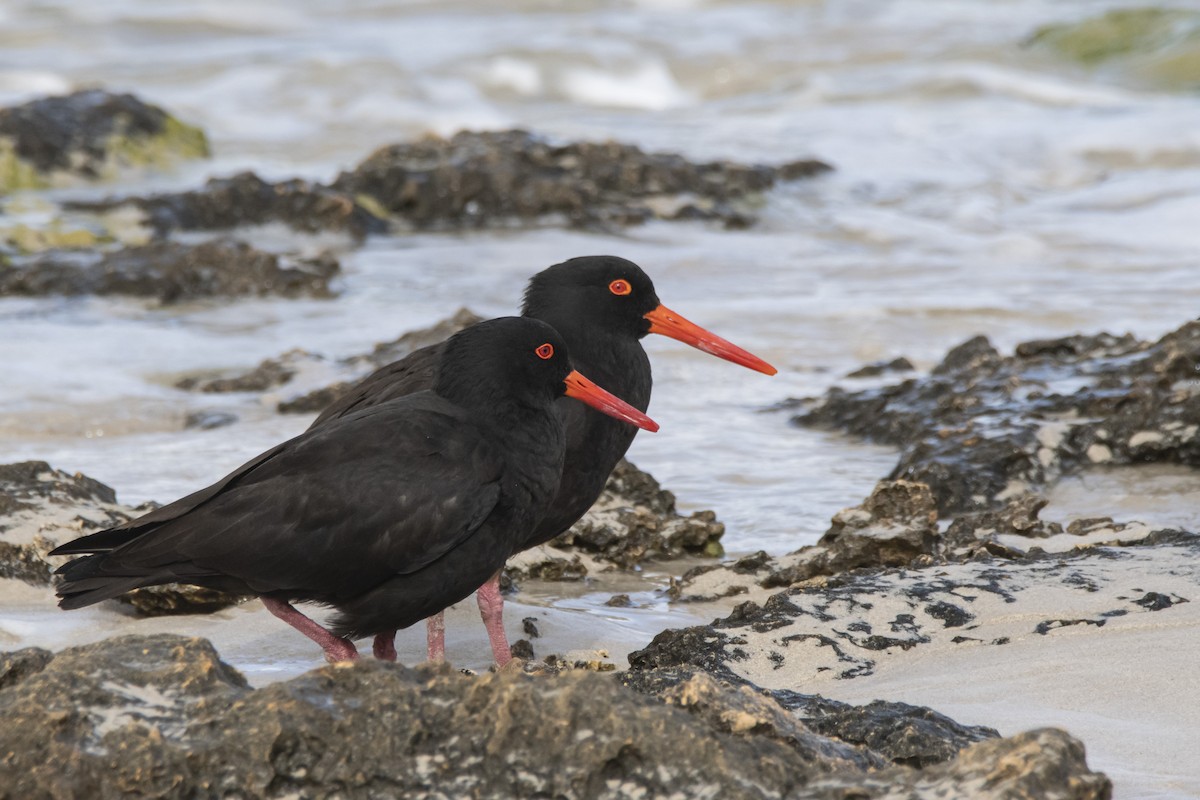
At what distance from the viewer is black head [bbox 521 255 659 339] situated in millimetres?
4723

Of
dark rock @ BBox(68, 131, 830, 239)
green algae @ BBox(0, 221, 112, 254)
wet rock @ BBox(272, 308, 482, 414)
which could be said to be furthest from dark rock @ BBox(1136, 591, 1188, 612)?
green algae @ BBox(0, 221, 112, 254)

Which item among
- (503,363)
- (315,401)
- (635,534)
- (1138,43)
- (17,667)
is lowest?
(635,534)

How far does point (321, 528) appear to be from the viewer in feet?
11.4

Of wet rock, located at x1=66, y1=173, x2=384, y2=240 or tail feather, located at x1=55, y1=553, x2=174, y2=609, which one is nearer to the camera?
tail feather, located at x1=55, y1=553, x2=174, y2=609

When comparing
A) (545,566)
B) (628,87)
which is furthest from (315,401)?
(628,87)

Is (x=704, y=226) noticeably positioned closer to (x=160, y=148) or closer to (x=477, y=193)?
(x=477, y=193)

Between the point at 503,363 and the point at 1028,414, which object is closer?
the point at 503,363

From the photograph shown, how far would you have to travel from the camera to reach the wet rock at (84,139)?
11.7 metres

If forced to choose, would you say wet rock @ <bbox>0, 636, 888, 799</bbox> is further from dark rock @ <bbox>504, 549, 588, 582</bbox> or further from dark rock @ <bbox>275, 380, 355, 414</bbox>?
dark rock @ <bbox>275, 380, 355, 414</bbox>

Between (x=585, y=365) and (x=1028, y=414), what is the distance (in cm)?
230

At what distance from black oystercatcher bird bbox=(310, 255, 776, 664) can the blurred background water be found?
90 centimetres

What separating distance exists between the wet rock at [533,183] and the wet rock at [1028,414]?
465 cm

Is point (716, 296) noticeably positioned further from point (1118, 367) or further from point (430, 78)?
point (430, 78)

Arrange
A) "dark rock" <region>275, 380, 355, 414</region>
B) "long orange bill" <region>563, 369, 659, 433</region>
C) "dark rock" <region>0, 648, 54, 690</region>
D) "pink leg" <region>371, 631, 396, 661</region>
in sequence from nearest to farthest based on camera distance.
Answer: "dark rock" <region>0, 648, 54, 690</region>, "pink leg" <region>371, 631, 396, 661</region>, "long orange bill" <region>563, 369, 659, 433</region>, "dark rock" <region>275, 380, 355, 414</region>
